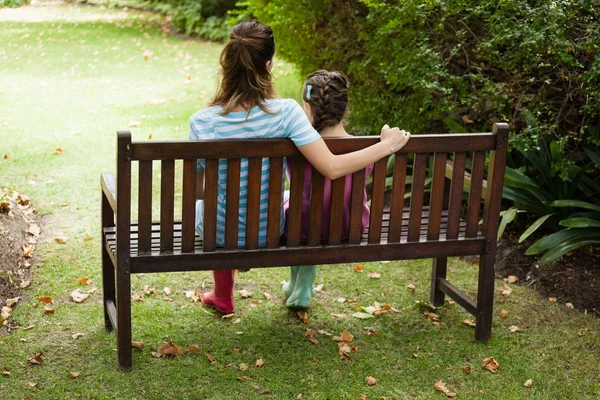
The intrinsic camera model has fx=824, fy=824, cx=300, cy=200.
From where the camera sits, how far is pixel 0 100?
9344mm

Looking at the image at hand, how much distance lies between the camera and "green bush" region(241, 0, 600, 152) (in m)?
4.83

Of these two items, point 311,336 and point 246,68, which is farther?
point 311,336

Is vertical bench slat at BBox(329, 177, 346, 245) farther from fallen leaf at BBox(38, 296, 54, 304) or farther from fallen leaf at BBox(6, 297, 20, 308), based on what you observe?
fallen leaf at BBox(6, 297, 20, 308)

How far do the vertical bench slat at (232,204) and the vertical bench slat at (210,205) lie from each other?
53 millimetres

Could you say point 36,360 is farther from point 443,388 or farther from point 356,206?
point 443,388

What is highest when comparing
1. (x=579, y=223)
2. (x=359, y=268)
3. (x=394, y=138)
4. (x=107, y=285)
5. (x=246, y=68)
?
(x=246, y=68)

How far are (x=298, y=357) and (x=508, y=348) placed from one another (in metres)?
1.08

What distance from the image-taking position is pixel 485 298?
4145 mm

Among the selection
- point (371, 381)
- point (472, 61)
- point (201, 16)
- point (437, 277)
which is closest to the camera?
point (371, 381)

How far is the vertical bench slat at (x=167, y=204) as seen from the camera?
3.53 metres

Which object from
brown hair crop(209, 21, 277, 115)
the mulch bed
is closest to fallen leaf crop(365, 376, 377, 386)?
brown hair crop(209, 21, 277, 115)

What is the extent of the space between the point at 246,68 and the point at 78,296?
1826mm

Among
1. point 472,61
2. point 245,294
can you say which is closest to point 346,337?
point 245,294

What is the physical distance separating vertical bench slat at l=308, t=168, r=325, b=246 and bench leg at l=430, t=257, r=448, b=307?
1.09 m
